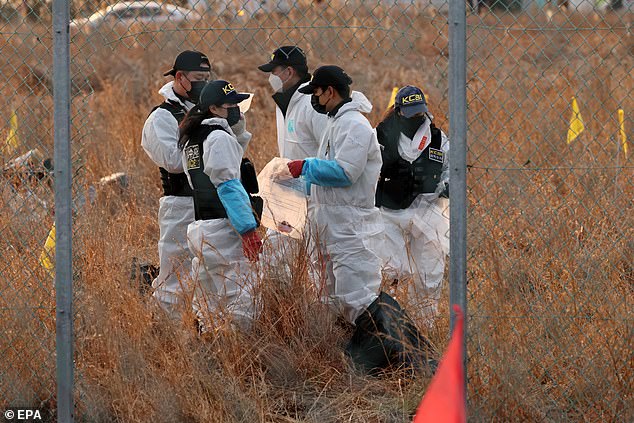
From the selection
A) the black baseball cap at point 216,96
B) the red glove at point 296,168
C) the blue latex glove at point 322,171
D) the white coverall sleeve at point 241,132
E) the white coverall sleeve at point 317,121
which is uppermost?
the black baseball cap at point 216,96

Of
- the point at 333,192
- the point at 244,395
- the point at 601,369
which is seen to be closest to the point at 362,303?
the point at 333,192

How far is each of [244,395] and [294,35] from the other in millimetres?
12630

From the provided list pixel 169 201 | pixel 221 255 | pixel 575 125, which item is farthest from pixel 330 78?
pixel 575 125

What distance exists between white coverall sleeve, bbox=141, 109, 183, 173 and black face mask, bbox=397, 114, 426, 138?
1647 mm

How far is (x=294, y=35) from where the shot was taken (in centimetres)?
1692

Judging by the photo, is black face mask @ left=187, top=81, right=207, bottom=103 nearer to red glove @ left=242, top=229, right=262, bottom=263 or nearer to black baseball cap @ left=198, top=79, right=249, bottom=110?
black baseball cap @ left=198, top=79, right=249, bottom=110

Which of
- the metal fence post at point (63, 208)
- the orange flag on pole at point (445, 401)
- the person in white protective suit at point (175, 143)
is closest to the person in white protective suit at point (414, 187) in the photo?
the person in white protective suit at point (175, 143)

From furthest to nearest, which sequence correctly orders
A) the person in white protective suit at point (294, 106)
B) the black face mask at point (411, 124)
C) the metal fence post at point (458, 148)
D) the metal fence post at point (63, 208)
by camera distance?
1. the black face mask at point (411, 124)
2. the person in white protective suit at point (294, 106)
3. the metal fence post at point (63, 208)
4. the metal fence post at point (458, 148)

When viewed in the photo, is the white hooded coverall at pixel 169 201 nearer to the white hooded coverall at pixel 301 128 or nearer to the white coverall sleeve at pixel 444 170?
the white hooded coverall at pixel 301 128

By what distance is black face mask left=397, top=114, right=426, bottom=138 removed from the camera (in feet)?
23.4

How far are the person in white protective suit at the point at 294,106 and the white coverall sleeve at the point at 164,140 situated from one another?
0.75 meters

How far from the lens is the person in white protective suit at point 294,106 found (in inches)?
271

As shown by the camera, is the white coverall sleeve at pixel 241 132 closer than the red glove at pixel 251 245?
No

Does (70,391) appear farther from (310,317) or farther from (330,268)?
(330,268)
